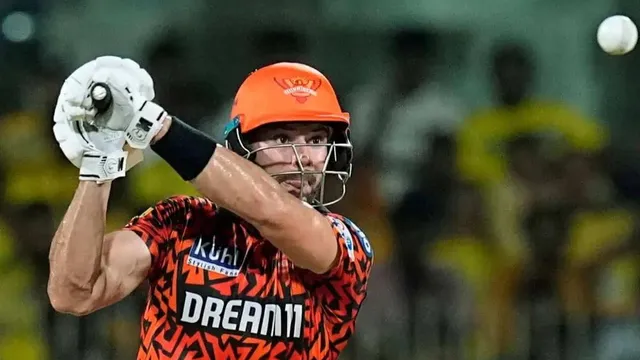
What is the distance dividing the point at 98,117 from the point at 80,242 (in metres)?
0.25

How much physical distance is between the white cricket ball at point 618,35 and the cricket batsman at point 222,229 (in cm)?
208

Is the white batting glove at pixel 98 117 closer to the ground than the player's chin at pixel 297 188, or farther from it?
farther from it

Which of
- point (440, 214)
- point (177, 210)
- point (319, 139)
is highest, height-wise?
point (319, 139)

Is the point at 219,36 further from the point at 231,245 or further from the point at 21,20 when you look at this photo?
the point at 231,245

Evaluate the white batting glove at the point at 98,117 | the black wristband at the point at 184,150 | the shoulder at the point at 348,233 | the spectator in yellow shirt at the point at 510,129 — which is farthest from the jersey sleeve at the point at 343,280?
the spectator in yellow shirt at the point at 510,129

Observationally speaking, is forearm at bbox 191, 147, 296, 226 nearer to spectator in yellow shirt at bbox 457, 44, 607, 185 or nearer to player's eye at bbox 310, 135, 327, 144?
player's eye at bbox 310, 135, 327, 144

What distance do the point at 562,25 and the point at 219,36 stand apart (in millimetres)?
1690

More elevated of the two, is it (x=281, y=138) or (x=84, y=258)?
(x=281, y=138)

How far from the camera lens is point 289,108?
243 centimetres

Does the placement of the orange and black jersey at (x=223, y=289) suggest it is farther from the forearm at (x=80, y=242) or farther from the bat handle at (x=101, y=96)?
the bat handle at (x=101, y=96)

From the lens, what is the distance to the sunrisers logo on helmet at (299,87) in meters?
2.47

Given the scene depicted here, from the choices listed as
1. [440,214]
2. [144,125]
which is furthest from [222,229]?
[440,214]

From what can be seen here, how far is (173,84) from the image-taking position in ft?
16.9

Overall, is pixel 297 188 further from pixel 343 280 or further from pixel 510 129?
pixel 510 129
